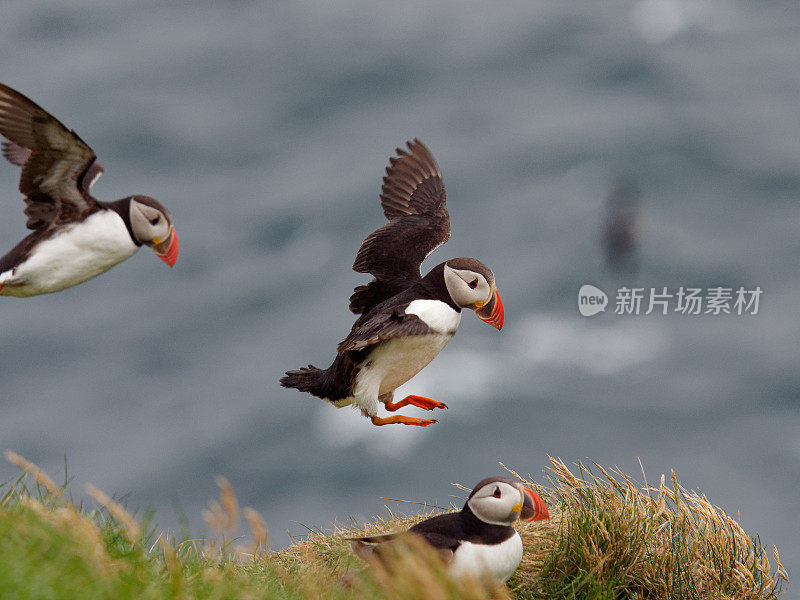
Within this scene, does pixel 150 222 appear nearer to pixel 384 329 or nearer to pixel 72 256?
pixel 72 256

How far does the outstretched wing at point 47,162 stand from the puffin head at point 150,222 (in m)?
0.30

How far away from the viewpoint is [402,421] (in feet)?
21.1

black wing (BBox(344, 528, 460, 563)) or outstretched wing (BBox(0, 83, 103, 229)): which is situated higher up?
outstretched wing (BBox(0, 83, 103, 229))

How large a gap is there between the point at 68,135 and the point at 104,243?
78 centimetres

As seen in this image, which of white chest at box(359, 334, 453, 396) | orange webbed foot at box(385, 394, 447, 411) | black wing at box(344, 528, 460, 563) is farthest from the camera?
orange webbed foot at box(385, 394, 447, 411)

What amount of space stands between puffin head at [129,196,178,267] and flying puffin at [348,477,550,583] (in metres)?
2.60

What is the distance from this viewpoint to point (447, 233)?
24.6 ft

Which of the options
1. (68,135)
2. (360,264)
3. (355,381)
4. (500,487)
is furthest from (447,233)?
(68,135)

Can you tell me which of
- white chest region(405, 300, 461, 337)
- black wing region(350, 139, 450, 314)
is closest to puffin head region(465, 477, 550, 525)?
white chest region(405, 300, 461, 337)

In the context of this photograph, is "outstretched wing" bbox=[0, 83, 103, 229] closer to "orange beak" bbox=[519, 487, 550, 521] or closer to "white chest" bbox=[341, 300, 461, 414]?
"white chest" bbox=[341, 300, 461, 414]

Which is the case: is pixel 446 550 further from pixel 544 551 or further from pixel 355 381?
pixel 544 551

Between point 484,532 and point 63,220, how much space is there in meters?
3.62

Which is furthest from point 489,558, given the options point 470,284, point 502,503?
point 470,284

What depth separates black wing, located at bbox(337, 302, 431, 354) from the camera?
5.96 meters
